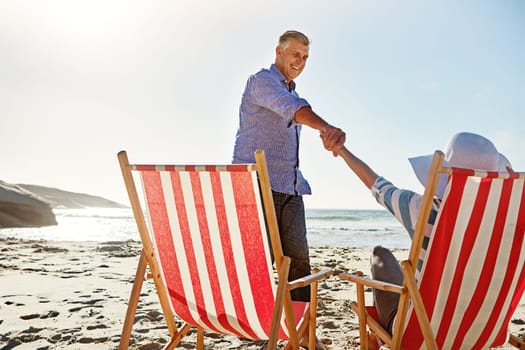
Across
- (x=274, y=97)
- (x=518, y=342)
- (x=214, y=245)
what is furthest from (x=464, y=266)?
(x=274, y=97)

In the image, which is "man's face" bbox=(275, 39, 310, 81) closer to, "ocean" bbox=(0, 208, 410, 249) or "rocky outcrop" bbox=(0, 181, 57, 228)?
"ocean" bbox=(0, 208, 410, 249)

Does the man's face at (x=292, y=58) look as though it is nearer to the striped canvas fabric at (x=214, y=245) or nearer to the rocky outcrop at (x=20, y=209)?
the striped canvas fabric at (x=214, y=245)

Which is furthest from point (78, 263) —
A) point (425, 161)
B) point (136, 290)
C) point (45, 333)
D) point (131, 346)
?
point (425, 161)

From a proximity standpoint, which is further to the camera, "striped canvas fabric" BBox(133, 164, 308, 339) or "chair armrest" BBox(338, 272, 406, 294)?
"striped canvas fabric" BBox(133, 164, 308, 339)

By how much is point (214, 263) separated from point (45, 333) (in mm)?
1564

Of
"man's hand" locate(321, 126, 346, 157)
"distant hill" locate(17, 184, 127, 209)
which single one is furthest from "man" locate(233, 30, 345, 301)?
"distant hill" locate(17, 184, 127, 209)

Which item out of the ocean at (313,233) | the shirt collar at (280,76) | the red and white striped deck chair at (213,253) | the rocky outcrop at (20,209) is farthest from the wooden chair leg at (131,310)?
the rocky outcrop at (20,209)

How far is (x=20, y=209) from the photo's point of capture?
14.1 m

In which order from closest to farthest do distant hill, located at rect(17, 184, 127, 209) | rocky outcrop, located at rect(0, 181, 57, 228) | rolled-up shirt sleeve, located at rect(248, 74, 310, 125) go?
rolled-up shirt sleeve, located at rect(248, 74, 310, 125)
rocky outcrop, located at rect(0, 181, 57, 228)
distant hill, located at rect(17, 184, 127, 209)

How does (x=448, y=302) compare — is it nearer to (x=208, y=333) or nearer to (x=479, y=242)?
(x=479, y=242)

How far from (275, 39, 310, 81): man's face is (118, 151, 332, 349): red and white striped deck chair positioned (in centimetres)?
107

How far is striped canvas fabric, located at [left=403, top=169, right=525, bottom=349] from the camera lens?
65.9 inches

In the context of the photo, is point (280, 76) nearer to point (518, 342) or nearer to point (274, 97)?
point (274, 97)

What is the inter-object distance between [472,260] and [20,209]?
1476cm
